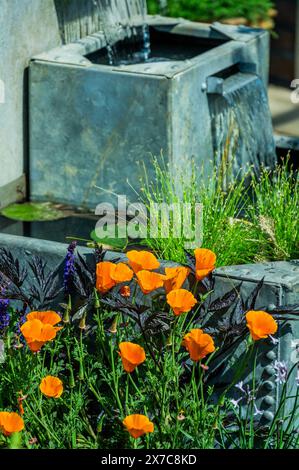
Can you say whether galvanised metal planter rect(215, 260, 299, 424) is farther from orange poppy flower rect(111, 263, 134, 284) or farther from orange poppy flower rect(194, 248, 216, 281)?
orange poppy flower rect(111, 263, 134, 284)

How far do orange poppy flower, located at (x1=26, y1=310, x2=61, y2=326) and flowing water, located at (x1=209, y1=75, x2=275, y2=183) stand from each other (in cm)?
200

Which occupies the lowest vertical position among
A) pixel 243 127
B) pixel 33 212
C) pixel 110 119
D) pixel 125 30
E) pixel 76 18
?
pixel 33 212

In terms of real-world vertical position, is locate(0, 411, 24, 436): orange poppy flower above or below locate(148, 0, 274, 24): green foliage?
below

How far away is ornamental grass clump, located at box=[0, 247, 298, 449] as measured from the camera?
3705 mm

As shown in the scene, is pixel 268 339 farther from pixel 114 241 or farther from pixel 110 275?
pixel 114 241

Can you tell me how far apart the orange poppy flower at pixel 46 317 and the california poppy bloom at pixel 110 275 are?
9.6 inches

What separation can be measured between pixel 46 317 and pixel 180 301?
1.57 ft

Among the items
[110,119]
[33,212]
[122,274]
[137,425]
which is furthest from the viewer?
[33,212]

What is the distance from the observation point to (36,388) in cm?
396

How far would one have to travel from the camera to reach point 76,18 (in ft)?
19.4

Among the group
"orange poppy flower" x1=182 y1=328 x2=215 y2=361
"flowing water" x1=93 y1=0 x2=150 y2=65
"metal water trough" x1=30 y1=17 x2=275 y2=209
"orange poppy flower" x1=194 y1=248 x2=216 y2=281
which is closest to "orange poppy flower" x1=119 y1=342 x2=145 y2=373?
"orange poppy flower" x1=182 y1=328 x2=215 y2=361

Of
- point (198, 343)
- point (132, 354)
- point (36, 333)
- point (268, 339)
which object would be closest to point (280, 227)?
point (268, 339)

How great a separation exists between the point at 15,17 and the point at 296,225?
1.91 m

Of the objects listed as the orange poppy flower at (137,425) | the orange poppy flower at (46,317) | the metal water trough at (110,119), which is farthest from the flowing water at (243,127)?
the orange poppy flower at (137,425)
